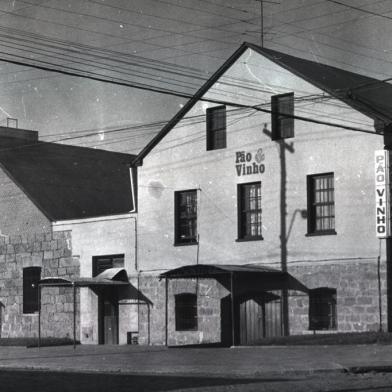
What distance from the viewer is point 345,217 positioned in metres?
29.5

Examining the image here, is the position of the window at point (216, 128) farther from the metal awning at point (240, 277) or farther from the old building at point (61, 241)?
the old building at point (61, 241)

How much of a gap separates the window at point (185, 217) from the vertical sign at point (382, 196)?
311 inches

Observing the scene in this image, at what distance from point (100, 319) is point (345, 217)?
11725mm

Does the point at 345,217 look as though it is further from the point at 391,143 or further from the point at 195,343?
A: the point at 195,343

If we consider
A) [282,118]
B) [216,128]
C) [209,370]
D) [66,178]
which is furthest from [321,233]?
[66,178]

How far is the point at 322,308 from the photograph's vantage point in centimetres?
3006

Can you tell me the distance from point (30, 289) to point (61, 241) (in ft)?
9.32

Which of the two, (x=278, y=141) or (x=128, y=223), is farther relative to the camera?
(x=128, y=223)

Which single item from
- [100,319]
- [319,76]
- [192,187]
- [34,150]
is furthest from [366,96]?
[34,150]

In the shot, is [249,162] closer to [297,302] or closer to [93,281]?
[297,302]

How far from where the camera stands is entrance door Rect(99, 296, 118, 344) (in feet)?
118

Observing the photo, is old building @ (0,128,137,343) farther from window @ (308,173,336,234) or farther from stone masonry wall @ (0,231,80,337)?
window @ (308,173,336,234)

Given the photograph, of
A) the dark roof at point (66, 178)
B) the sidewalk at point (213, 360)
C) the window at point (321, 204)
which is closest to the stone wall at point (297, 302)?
the window at point (321, 204)

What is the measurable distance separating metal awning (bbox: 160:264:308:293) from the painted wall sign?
3.30m
